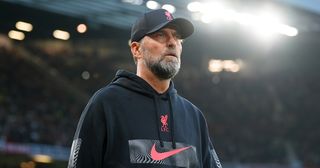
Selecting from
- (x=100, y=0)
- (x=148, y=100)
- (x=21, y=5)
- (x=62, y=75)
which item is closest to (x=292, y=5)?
(x=100, y=0)

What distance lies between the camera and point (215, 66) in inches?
906

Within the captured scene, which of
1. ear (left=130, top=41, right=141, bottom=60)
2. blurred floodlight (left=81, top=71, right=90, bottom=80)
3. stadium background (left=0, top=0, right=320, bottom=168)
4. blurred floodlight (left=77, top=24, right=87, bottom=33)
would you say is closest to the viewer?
ear (left=130, top=41, right=141, bottom=60)

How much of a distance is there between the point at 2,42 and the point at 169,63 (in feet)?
60.1

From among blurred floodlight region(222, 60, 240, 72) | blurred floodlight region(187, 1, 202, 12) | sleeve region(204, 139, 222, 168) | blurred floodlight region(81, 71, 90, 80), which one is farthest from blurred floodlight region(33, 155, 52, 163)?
sleeve region(204, 139, 222, 168)

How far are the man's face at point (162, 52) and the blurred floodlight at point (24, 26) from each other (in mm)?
17232

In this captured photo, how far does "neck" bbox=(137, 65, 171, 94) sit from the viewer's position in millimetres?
2453

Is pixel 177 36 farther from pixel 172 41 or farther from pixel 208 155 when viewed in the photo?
pixel 208 155

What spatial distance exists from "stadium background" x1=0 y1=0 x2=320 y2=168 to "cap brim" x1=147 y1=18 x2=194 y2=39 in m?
13.3

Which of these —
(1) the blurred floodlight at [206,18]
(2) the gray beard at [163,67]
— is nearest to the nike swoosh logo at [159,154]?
(2) the gray beard at [163,67]

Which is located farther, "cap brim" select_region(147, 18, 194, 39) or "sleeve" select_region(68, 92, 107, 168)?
"cap brim" select_region(147, 18, 194, 39)

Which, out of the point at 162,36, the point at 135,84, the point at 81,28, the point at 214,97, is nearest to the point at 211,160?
the point at 135,84

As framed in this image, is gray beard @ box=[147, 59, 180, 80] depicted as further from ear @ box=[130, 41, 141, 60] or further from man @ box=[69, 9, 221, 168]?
ear @ box=[130, 41, 141, 60]

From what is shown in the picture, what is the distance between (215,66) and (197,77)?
88 centimetres

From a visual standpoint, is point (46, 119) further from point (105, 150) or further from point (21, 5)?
point (105, 150)
